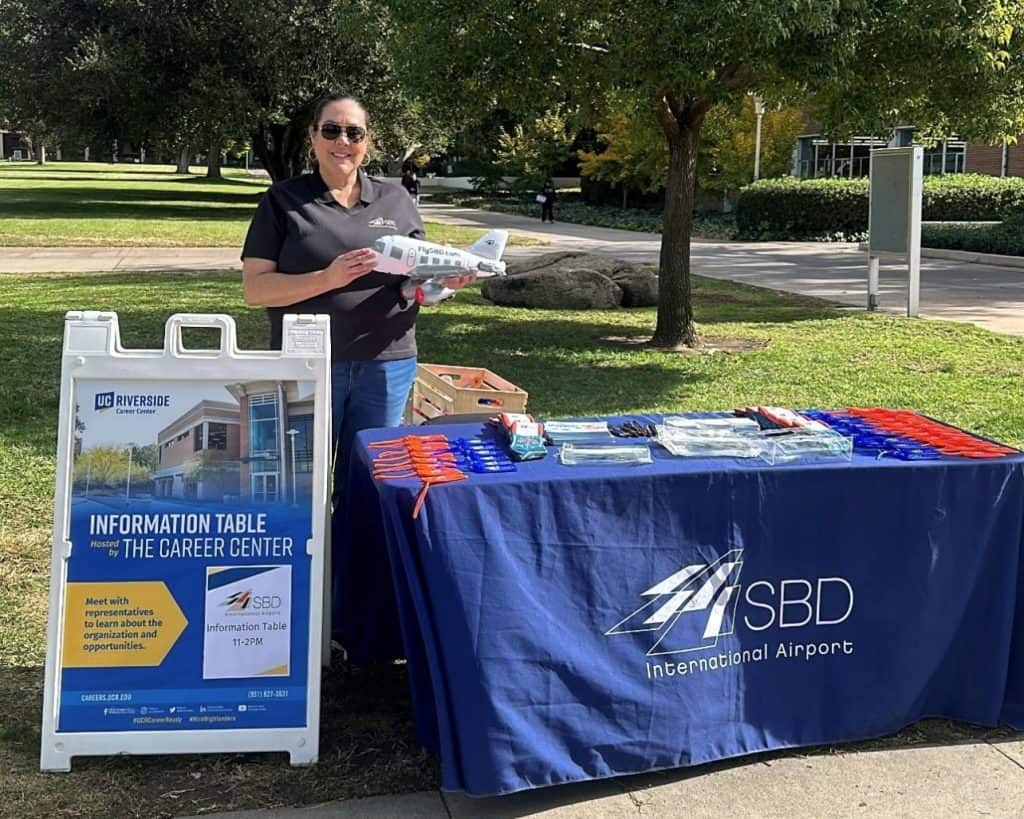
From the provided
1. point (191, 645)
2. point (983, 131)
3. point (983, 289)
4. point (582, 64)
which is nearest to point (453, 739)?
point (191, 645)

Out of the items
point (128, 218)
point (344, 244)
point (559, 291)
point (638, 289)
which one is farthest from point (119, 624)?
point (128, 218)

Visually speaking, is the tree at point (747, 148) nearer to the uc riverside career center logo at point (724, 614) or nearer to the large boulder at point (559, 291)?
the large boulder at point (559, 291)

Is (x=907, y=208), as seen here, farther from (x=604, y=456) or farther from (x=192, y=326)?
(x=192, y=326)

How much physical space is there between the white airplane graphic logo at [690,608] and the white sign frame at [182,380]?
0.94 metres

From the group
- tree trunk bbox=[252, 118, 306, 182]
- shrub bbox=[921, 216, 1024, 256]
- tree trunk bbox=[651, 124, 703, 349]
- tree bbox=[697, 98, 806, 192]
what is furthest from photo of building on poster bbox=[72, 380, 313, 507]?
tree trunk bbox=[252, 118, 306, 182]

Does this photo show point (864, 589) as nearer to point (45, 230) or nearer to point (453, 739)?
point (453, 739)

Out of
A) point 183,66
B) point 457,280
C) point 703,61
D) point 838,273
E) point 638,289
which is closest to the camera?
point 457,280

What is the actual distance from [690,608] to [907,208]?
12726 mm

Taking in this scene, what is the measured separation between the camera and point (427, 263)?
152 inches

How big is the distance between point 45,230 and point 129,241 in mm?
3248

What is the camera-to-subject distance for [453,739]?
326 centimetres

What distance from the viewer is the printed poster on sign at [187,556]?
3.36 metres

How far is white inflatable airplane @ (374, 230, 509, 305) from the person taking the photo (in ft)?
12.5

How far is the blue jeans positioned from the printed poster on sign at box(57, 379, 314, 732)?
0.64m
